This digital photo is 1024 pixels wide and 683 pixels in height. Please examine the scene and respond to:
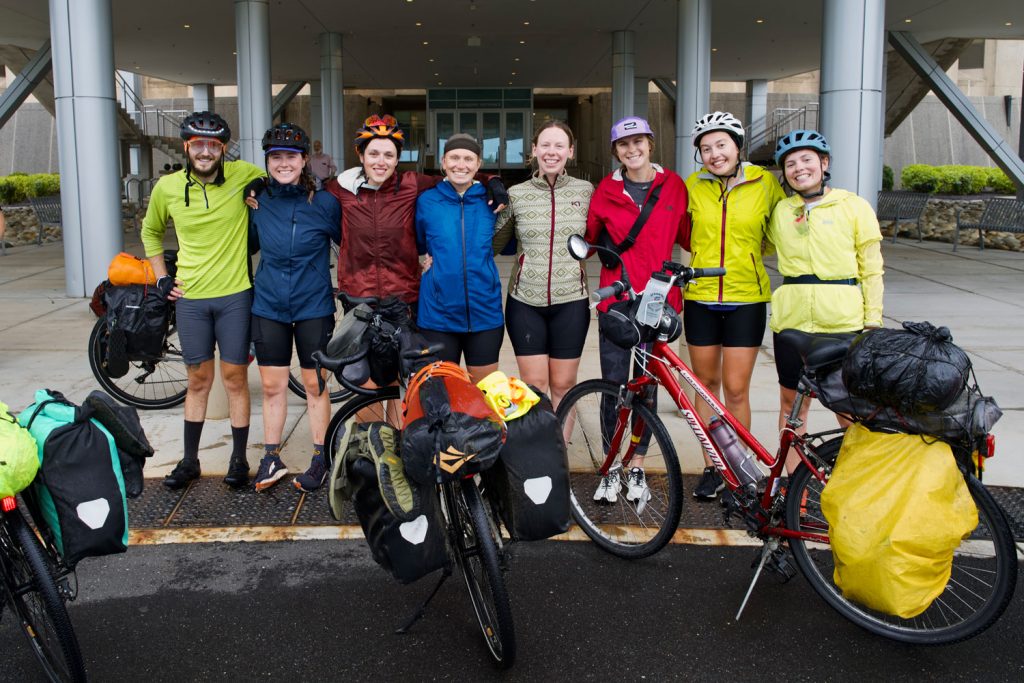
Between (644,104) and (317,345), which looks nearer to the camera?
(317,345)

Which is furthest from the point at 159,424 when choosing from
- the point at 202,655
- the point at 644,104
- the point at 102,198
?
the point at 644,104

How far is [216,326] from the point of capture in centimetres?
490

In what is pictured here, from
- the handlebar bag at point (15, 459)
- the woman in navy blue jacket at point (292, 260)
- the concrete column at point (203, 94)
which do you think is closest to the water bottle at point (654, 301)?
the woman in navy blue jacket at point (292, 260)

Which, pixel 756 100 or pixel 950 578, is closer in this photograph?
pixel 950 578

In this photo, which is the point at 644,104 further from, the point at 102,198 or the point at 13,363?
the point at 13,363

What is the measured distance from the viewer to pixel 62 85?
1180cm

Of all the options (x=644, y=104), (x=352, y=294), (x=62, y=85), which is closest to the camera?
(x=352, y=294)

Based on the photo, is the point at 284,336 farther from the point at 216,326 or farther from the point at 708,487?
the point at 708,487

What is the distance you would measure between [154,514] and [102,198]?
8.41 m

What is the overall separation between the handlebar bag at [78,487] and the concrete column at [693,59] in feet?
49.0

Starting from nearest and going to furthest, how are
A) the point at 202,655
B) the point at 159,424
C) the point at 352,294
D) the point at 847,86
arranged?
the point at 202,655 → the point at 352,294 → the point at 159,424 → the point at 847,86

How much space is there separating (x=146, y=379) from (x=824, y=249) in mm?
4788

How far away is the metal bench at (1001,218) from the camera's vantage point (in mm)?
16484

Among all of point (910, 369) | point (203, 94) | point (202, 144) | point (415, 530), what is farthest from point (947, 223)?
point (203, 94)
